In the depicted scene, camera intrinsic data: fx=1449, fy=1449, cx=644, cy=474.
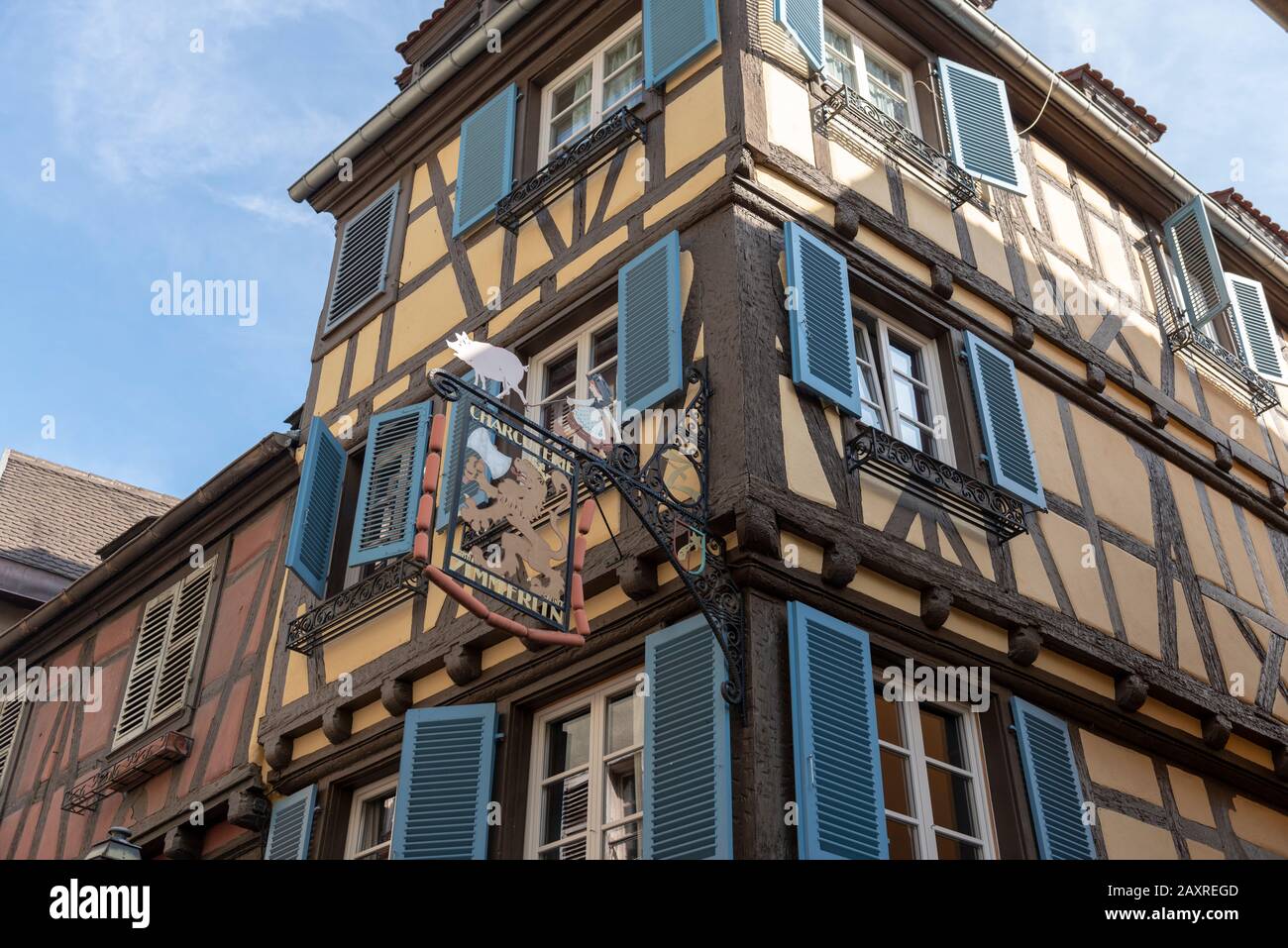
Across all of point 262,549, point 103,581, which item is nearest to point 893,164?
point 262,549

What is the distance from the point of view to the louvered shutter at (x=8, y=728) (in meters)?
11.7

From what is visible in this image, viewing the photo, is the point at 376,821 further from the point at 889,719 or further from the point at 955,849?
the point at 955,849

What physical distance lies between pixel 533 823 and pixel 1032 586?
2.84 m

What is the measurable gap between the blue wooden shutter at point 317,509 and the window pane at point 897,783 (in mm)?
3711

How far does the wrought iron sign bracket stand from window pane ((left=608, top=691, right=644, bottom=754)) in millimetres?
701

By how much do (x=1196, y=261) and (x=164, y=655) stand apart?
812 centimetres

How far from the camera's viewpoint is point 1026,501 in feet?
25.4

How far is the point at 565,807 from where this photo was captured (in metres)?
6.57

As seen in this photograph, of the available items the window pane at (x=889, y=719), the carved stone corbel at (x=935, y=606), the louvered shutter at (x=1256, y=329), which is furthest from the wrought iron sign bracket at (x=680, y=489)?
the louvered shutter at (x=1256, y=329)

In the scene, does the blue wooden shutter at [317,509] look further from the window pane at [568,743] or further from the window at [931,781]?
the window at [931,781]

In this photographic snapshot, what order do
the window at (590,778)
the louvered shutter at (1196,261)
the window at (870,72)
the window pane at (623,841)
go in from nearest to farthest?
the window pane at (623,841)
the window at (590,778)
the window at (870,72)
the louvered shutter at (1196,261)

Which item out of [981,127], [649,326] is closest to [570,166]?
[649,326]
